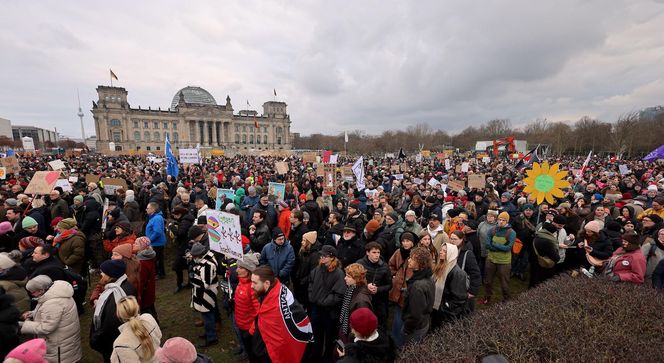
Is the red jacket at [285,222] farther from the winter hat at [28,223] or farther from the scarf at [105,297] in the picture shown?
the winter hat at [28,223]

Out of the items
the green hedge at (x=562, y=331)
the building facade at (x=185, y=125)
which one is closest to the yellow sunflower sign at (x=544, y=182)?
the green hedge at (x=562, y=331)

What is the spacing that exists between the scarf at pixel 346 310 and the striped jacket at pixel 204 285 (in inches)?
88.7

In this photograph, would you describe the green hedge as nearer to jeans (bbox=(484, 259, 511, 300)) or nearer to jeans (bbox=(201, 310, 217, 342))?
jeans (bbox=(484, 259, 511, 300))

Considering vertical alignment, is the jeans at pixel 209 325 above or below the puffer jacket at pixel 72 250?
below

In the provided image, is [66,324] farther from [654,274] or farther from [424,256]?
[654,274]

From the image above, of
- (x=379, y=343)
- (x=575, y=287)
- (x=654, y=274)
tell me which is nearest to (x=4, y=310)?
(x=379, y=343)

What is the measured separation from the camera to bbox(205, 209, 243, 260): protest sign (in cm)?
475

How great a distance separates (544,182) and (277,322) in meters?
7.14

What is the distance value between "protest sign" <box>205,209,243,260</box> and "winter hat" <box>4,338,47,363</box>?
2379 mm

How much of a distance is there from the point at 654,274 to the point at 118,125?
114m

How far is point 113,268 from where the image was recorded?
382cm

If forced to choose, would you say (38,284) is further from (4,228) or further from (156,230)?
(4,228)

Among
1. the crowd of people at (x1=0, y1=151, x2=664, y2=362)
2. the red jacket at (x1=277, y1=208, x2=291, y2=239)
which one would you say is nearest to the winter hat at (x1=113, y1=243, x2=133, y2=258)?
the crowd of people at (x1=0, y1=151, x2=664, y2=362)

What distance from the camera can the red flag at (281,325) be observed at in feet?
11.2
